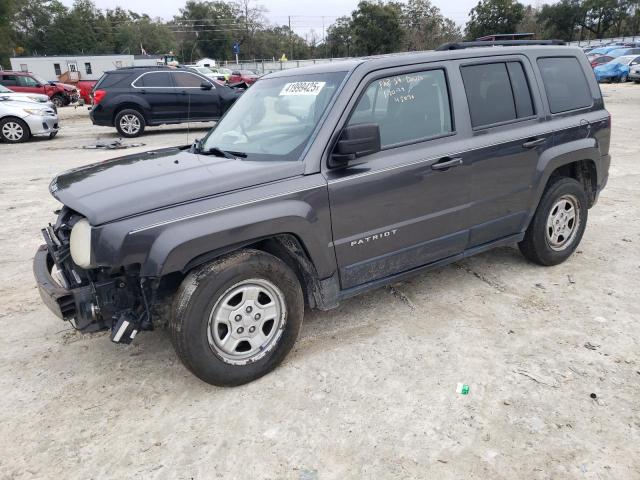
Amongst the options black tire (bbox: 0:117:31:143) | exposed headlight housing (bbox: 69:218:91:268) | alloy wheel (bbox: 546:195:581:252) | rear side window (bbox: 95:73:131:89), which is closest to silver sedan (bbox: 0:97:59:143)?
black tire (bbox: 0:117:31:143)

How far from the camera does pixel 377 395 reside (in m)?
2.92

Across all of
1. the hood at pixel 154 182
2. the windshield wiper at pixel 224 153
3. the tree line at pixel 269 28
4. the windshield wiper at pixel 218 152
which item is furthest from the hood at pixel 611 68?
the hood at pixel 154 182

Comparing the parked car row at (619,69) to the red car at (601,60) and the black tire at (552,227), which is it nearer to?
the red car at (601,60)

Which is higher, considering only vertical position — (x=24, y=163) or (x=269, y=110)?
(x=269, y=110)

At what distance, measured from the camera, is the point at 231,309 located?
291cm

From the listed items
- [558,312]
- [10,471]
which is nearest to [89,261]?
[10,471]

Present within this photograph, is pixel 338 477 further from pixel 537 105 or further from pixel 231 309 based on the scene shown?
pixel 537 105

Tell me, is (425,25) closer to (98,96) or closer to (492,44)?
(98,96)

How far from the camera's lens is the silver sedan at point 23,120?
13.0 m

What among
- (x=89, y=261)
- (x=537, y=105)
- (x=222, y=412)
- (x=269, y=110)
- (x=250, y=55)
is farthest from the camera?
(x=250, y=55)

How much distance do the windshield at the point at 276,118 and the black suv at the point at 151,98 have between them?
10382mm

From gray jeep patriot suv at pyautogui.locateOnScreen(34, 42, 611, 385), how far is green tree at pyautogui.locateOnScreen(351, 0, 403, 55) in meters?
60.0

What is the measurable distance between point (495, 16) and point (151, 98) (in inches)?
2220

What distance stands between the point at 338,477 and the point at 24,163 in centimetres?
1062
